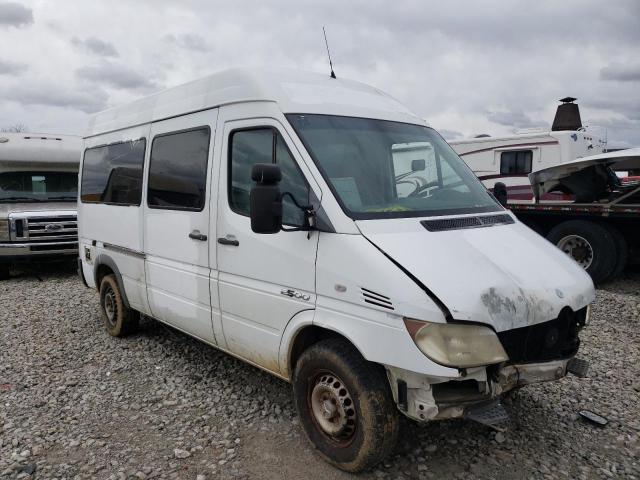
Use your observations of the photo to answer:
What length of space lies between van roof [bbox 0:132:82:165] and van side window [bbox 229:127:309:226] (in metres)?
7.65

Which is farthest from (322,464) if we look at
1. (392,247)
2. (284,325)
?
(392,247)

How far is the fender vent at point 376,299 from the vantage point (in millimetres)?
2814

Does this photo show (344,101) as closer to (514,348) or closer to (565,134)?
(514,348)

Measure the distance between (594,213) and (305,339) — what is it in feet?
21.9

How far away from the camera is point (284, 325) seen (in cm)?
350

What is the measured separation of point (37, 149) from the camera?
392 inches

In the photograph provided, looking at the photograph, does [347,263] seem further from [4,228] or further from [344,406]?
[4,228]

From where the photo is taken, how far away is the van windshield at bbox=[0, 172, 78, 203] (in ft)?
32.9

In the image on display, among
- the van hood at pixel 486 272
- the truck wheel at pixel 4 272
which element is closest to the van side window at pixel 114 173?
the van hood at pixel 486 272

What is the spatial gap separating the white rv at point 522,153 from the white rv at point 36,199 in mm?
9791

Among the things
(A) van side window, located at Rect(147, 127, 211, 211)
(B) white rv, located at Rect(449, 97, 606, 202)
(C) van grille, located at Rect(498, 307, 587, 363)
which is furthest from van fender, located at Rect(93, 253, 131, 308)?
(B) white rv, located at Rect(449, 97, 606, 202)

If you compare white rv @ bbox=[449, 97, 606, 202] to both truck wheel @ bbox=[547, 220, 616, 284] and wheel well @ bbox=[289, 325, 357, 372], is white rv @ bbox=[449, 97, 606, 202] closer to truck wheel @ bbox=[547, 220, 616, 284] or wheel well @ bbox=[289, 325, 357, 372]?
truck wheel @ bbox=[547, 220, 616, 284]

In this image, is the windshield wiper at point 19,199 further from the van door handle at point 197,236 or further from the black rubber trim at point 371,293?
the black rubber trim at point 371,293

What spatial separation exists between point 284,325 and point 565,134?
12056 millimetres
